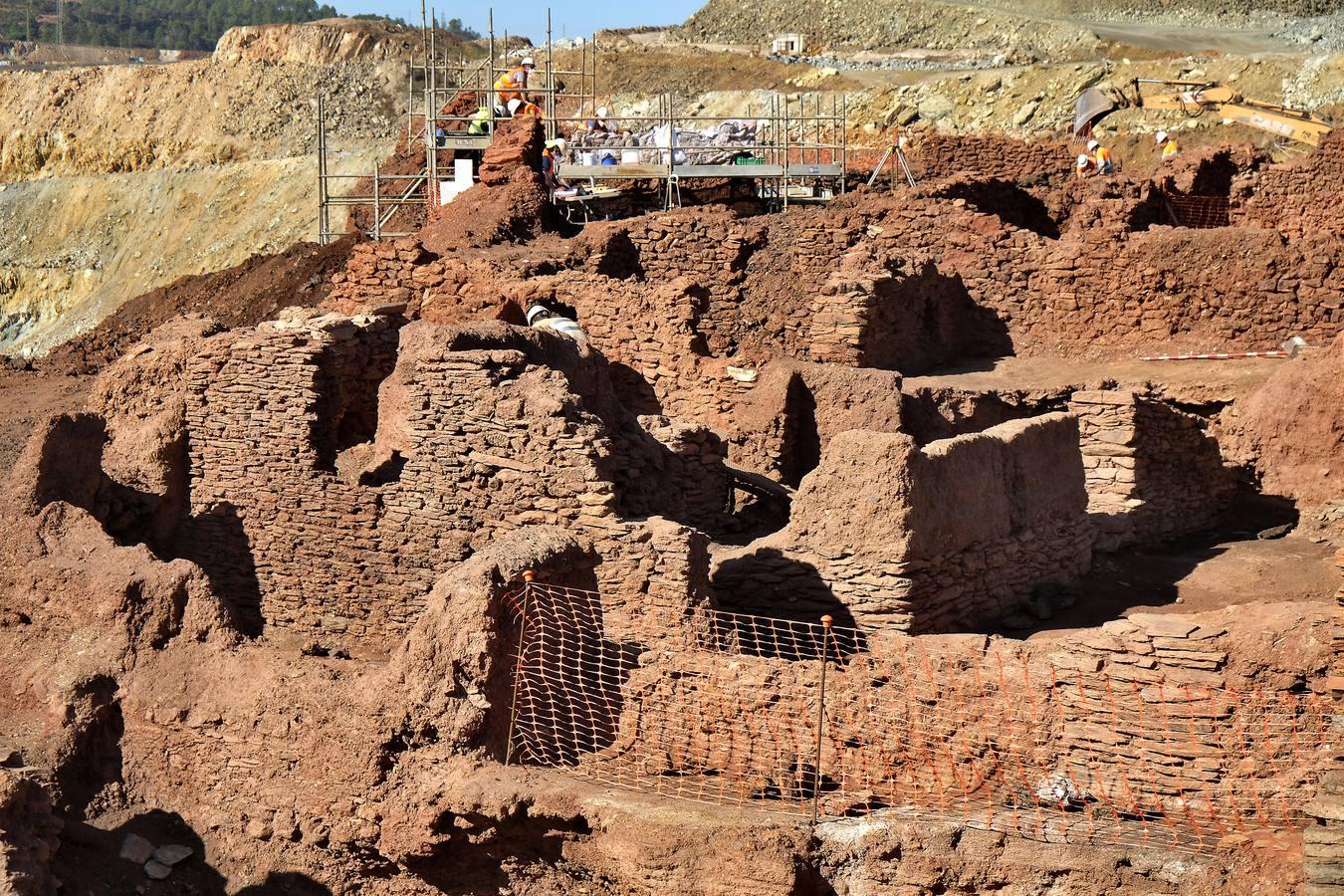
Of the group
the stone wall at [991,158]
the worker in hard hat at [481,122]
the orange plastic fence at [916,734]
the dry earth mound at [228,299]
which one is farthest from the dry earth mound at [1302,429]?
the worker in hard hat at [481,122]

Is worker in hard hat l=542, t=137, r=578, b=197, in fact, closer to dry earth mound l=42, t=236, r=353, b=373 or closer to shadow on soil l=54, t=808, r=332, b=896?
dry earth mound l=42, t=236, r=353, b=373

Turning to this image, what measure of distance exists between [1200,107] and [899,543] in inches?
914

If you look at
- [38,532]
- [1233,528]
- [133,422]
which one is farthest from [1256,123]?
[38,532]

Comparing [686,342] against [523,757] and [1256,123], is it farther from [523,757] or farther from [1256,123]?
[1256,123]

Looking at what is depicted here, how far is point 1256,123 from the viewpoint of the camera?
1222 inches

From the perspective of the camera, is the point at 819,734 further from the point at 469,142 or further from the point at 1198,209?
the point at 469,142

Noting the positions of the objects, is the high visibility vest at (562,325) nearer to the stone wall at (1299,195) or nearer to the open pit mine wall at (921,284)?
the open pit mine wall at (921,284)

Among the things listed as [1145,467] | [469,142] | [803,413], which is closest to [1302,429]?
[1145,467]

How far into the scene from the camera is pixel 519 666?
36.6ft

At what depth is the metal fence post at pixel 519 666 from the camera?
10977 millimetres

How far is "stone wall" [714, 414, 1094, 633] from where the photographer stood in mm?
12633

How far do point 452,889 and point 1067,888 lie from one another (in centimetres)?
363

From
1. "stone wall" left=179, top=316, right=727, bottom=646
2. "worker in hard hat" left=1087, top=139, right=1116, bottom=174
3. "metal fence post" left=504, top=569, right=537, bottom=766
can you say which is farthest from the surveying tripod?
"metal fence post" left=504, top=569, right=537, bottom=766

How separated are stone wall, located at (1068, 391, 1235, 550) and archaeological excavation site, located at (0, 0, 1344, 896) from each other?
37 mm
